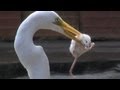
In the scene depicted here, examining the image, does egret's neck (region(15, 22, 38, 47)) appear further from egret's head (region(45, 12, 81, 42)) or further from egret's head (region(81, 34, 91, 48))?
egret's head (region(81, 34, 91, 48))

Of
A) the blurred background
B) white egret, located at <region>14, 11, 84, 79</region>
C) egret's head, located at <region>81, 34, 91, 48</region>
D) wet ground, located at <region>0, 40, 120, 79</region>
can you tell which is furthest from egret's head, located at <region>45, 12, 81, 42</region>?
the blurred background

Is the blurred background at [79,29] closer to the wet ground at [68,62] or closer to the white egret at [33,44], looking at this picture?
the wet ground at [68,62]

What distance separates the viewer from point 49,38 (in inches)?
303

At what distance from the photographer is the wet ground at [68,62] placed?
537 cm

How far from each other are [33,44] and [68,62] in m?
4.21

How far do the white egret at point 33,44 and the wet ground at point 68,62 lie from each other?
2.95m

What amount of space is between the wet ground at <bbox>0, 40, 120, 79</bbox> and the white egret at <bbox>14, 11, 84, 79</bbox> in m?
2.95

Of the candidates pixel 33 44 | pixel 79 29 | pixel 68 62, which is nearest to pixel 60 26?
pixel 33 44

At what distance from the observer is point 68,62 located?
614 centimetres
